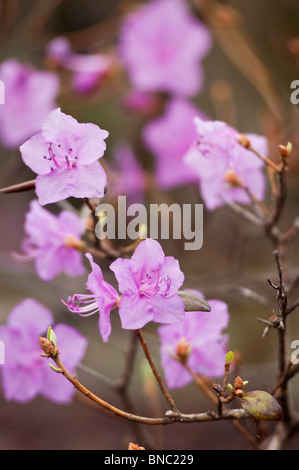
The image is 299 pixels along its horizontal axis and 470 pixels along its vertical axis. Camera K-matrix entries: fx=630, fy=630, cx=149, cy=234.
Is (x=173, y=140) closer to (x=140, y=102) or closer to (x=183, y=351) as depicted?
(x=140, y=102)

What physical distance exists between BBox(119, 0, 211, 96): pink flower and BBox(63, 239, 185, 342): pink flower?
3.77 ft

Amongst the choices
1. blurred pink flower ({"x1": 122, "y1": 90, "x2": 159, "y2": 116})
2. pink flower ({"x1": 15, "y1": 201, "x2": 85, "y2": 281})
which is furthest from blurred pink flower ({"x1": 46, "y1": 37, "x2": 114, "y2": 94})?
pink flower ({"x1": 15, "y1": 201, "x2": 85, "y2": 281})

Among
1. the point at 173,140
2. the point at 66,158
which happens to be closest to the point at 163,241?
the point at 173,140

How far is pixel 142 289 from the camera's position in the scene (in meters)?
0.77

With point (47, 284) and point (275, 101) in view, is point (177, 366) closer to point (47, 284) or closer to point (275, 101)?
point (275, 101)

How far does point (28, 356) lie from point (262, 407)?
0.45 metres

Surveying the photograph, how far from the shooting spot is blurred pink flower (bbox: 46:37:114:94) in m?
1.65

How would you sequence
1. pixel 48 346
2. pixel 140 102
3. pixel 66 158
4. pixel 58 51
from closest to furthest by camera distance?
pixel 48 346
pixel 66 158
pixel 58 51
pixel 140 102

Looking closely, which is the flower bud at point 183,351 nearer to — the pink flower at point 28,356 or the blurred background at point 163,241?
the pink flower at point 28,356

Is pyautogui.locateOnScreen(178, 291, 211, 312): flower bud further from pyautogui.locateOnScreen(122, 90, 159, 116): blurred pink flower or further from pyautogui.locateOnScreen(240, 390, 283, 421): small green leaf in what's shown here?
pyautogui.locateOnScreen(122, 90, 159, 116): blurred pink flower

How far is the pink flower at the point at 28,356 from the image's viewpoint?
101 centimetres

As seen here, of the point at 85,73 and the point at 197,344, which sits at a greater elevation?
the point at 85,73

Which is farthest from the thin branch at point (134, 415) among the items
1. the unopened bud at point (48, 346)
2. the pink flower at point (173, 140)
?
the pink flower at point (173, 140)
